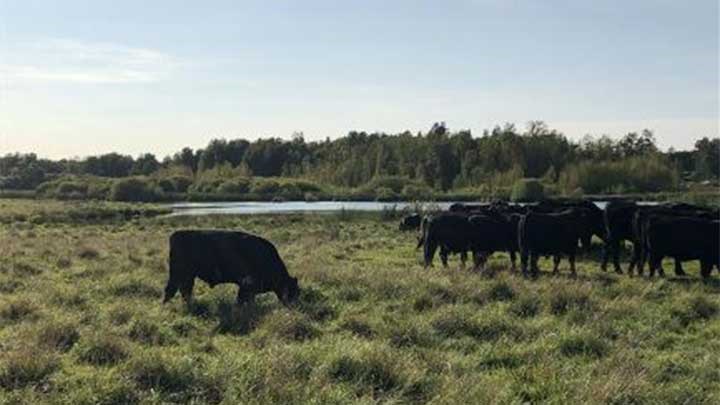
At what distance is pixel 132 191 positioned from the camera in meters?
94.9

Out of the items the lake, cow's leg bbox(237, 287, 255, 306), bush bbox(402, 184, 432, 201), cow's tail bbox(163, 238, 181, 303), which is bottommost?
the lake

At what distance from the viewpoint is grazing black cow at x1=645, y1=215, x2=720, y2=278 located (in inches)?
750

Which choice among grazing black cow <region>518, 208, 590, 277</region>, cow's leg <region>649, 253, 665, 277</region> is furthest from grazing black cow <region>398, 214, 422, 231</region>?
cow's leg <region>649, 253, 665, 277</region>

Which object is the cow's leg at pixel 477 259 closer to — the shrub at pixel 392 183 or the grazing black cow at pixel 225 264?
the grazing black cow at pixel 225 264

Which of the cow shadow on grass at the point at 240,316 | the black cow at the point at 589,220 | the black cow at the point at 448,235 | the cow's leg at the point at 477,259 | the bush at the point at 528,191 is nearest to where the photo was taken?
the cow shadow on grass at the point at 240,316

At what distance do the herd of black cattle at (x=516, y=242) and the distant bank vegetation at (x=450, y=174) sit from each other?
5068 cm

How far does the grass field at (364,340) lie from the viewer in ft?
26.5

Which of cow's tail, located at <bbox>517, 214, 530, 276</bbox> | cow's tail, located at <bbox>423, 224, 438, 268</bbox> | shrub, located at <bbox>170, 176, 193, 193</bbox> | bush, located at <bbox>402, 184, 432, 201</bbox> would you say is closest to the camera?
cow's tail, located at <bbox>517, 214, 530, 276</bbox>

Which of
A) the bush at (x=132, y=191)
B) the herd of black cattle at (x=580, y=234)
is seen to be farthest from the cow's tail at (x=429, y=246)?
the bush at (x=132, y=191)

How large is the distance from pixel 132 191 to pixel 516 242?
79.6 m

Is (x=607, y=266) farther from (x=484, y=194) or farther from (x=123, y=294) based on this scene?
(x=484, y=194)

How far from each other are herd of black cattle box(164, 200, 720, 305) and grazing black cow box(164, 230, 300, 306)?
18 millimetres

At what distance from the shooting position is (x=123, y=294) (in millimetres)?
15156

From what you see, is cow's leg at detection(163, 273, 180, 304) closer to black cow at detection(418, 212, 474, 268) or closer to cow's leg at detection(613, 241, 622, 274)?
black cow at detection(418, 212, 474, 268)
